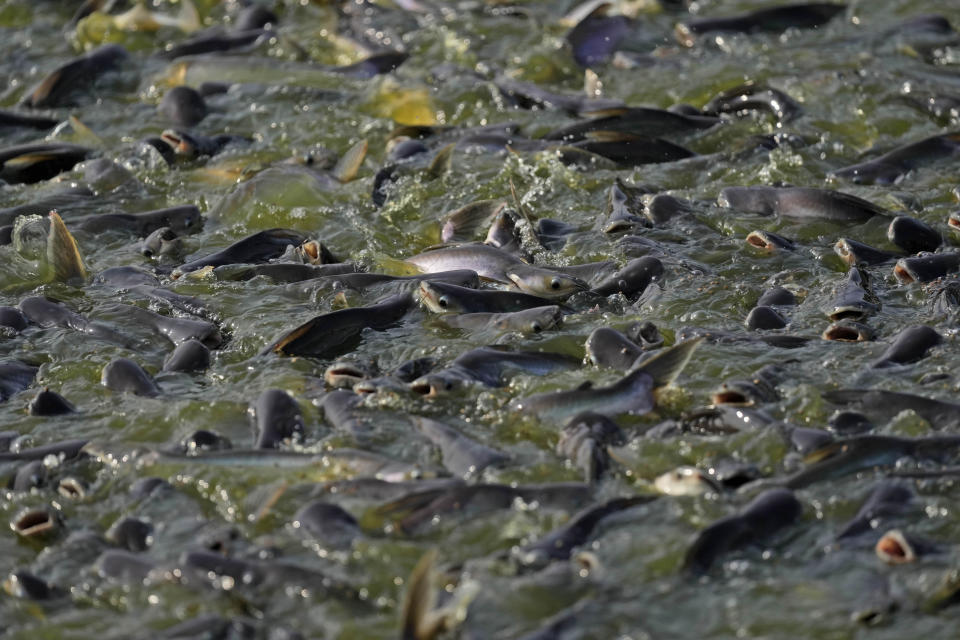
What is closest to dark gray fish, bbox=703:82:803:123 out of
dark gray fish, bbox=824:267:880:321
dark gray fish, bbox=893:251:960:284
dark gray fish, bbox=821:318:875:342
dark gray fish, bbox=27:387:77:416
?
dark gray fish, bbox=893:251:960:284

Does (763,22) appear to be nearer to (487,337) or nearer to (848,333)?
(848,333)

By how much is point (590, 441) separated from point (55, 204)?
396 cm

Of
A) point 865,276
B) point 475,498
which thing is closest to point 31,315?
point 475,498

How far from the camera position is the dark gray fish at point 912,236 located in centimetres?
578

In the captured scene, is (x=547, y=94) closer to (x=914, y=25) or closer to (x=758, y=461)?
(x=914, y=25)

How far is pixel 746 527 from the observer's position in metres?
3.71

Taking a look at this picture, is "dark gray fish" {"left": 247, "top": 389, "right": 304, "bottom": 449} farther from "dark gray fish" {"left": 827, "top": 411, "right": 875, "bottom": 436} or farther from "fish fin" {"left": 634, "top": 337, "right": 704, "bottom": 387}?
"dark gray fish" {"left": 827, "top": 411, "right": 875, "bottom": 436}

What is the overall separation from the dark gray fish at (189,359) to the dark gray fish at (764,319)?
2.21 meters

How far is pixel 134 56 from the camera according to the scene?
931cm

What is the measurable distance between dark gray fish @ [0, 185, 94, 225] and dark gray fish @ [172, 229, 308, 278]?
1202 mm

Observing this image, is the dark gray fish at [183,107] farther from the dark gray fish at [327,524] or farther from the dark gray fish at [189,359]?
the dark gray fish at [327,524]

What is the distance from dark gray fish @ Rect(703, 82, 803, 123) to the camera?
7.39 metres

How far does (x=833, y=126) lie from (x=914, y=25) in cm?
190

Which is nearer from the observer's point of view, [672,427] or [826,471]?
[826,471]
